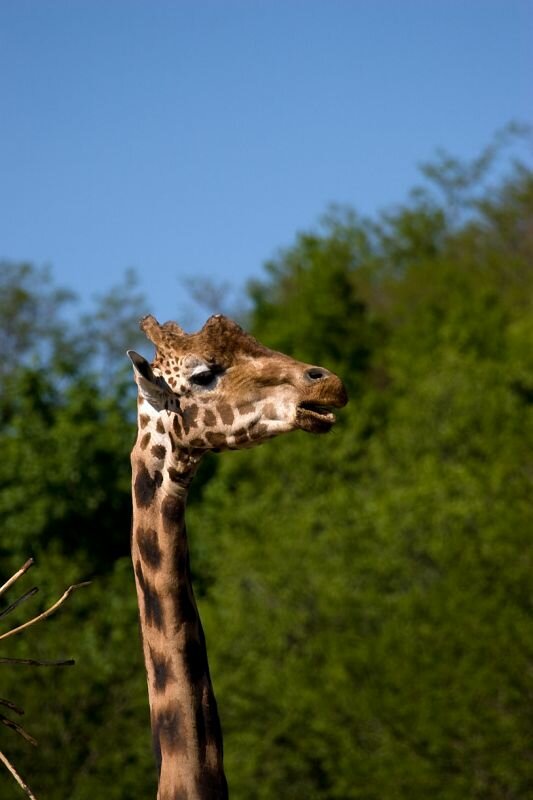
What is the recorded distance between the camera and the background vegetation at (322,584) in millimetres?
32688

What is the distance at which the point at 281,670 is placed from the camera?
3538cm

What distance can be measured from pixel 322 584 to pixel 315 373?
29825 millimetres

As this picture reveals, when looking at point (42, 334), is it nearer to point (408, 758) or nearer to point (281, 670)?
point (281, 670)

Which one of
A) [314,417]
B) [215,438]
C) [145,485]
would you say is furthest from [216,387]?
[314,417]

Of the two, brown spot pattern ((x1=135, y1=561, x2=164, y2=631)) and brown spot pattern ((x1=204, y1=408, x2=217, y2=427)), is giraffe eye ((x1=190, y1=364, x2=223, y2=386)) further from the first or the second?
brown spot pattern ((x1=135, y1=561, x2=164, y2=631))

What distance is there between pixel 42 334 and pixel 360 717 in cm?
1832

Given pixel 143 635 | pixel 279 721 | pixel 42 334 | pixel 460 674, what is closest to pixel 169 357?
pixel 143 635

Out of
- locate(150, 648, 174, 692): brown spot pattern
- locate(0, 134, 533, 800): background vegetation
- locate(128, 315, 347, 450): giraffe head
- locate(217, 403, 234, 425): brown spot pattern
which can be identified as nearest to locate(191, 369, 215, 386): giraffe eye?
locate(128, 315, 347, 450): giraffe head

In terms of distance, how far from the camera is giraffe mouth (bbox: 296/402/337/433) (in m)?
6.44

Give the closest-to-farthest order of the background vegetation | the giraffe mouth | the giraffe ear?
1. the giraffe mouth
2. the giraffe ear
3. the background vegetation

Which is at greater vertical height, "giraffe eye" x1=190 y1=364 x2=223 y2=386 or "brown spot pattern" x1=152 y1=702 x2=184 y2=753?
"giraffe eye" x1=190 y1=364 x2=223 y2=386

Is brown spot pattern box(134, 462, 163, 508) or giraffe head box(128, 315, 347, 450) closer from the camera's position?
giraffe head box(128, 315, 347, 450)

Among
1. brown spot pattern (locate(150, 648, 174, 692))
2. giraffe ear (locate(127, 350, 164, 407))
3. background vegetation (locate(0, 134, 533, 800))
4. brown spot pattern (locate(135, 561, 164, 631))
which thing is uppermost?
background vegetation (locate(0, 134, 533, 800))

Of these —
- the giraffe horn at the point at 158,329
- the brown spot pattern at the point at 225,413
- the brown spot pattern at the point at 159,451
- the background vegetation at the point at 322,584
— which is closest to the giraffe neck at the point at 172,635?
the brown spot pattern at the point at 159,451
